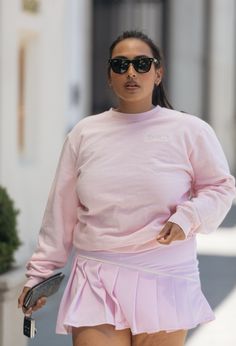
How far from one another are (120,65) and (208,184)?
51 centimetres

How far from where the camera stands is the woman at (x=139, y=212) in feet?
9.86

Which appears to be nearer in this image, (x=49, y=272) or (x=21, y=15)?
(x=49, y=272)

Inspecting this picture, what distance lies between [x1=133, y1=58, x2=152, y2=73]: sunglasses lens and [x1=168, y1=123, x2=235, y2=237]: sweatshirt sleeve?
286 millimetres

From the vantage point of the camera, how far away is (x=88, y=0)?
19016 millimetres

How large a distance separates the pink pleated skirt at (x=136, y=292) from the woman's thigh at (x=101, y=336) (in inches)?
0.9

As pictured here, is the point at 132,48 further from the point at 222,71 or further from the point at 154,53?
the point at 222,71

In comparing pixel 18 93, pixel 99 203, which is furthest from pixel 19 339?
pixel 18 93

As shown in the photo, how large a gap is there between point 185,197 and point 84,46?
52.4ft

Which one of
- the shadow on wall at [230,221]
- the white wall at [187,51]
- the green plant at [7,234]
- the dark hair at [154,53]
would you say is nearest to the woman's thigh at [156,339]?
the dark hair at [154,53]

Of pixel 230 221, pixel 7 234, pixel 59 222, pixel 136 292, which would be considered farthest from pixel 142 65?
pixel 230 221

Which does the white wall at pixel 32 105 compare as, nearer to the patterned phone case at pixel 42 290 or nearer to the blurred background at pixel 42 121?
the blurred background at pixel 42 121

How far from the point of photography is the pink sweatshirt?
118 inches

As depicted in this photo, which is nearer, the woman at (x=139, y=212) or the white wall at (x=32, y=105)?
the woman at (x=139, y=212)

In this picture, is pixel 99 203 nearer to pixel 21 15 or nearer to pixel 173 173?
pixel 173 173
